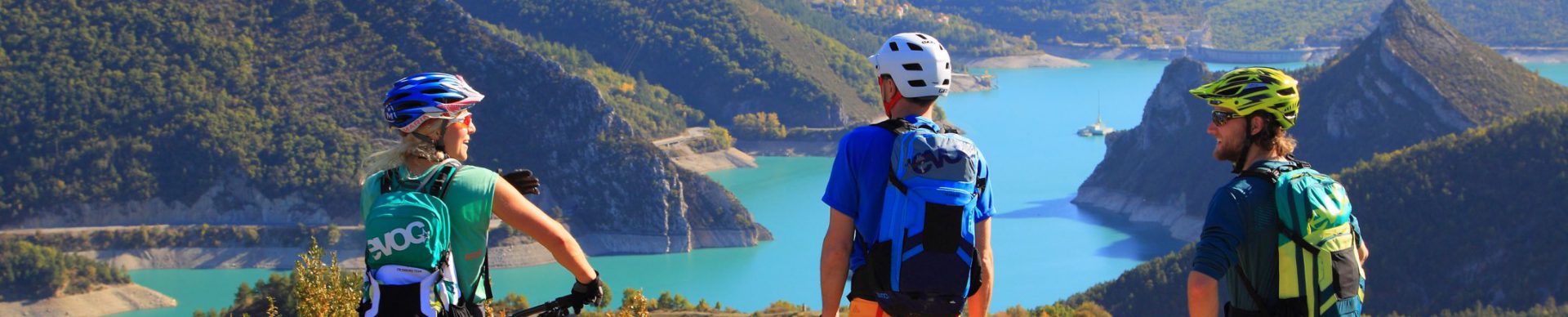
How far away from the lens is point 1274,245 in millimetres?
6680

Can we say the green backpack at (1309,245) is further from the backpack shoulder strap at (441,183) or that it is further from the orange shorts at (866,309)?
the backpack shoulder strap at (441,183)

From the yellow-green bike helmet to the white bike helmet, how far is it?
1004mm

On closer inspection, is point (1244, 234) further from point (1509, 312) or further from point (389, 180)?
point (1509, 312)

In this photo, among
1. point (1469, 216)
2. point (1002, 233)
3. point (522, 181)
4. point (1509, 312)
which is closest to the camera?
point (522, 181)

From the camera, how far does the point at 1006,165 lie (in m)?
125

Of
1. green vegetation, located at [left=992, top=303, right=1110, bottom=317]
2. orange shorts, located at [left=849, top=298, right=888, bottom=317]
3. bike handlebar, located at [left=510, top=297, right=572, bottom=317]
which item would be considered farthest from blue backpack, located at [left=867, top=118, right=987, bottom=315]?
green vegetation, located at [left=992, top=303, right=1110, bottom=317]

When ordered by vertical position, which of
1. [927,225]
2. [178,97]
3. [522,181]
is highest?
[522,181]

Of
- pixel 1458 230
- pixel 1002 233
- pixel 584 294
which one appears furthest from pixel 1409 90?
pixel 584 294

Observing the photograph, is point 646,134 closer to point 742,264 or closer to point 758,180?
point 758,180

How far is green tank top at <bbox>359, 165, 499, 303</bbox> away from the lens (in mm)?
6355

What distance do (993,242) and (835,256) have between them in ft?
293

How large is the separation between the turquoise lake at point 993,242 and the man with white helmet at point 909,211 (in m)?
67.0

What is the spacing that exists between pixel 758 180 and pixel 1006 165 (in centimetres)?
1745

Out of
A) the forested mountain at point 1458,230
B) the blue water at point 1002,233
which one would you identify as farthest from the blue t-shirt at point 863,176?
the blue water at point 1002,233
